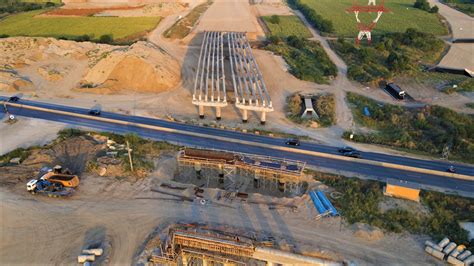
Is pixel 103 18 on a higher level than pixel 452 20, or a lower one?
lower

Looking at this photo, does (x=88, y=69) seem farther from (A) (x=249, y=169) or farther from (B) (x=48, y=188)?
(A) (x=249, y=169)

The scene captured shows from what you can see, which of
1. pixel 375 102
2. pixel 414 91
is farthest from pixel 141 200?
pixel 414 91

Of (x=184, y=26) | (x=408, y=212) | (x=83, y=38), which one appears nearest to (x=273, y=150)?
(x=408, y=212)

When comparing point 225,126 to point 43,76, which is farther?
point 43,76

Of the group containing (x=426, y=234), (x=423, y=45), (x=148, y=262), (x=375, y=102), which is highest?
A: (x=423, y=45)

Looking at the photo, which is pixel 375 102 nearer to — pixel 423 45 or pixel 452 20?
pixel 423 45

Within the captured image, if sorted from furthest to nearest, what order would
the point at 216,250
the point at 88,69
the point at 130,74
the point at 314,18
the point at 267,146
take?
the point at 314,18
the point at 88,69
the point at 130,74
the point at 267,146
the point at 216,250

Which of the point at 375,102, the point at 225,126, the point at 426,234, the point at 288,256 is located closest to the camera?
the point at 288,256
